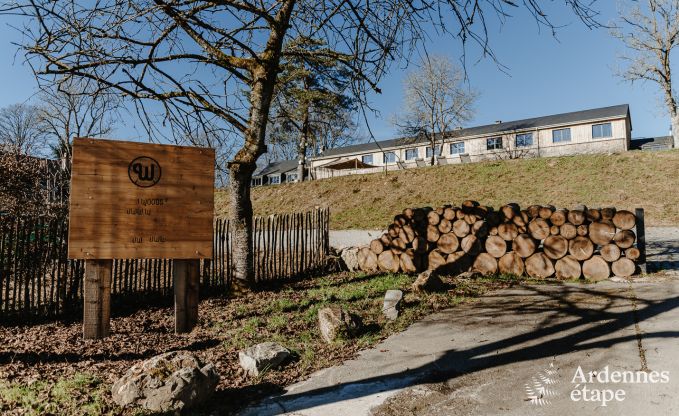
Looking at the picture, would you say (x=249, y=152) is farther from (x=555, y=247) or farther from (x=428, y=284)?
(x=555, y=247)

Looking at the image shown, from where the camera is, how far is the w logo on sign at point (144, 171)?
3.30 meters

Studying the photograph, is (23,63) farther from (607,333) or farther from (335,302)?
(607,333)

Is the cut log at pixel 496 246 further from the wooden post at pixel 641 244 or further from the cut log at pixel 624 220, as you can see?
the wooden post at pixel 641 244

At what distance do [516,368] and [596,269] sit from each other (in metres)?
4.75

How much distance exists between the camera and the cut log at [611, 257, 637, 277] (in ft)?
23.2

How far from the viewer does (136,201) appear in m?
3.30

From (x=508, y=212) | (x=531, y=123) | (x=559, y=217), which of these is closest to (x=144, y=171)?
(x=508, y=212)

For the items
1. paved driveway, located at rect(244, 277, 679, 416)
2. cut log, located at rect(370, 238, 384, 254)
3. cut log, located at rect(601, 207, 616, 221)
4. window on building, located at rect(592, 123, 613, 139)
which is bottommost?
paved driveway, located at rect(244, 277, 679, 416)

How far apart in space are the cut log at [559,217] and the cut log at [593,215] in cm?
36

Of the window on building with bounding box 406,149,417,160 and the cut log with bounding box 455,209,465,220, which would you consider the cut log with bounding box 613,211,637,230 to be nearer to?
the cut log with bounding box 455,209,465,220

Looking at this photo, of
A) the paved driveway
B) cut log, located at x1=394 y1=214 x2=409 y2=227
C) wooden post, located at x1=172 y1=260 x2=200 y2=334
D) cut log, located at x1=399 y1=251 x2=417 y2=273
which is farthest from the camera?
cut log, located at x1=394 y1=214 x2=409 y2=227

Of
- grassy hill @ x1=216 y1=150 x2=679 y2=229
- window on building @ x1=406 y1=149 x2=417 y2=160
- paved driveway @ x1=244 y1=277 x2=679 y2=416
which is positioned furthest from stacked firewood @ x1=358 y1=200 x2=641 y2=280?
window on building @ x1=406 y1=149 x2=417 y2=160

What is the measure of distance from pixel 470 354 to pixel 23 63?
564cm

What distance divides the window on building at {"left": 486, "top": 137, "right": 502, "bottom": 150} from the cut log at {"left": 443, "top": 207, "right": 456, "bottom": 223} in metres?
32.2
